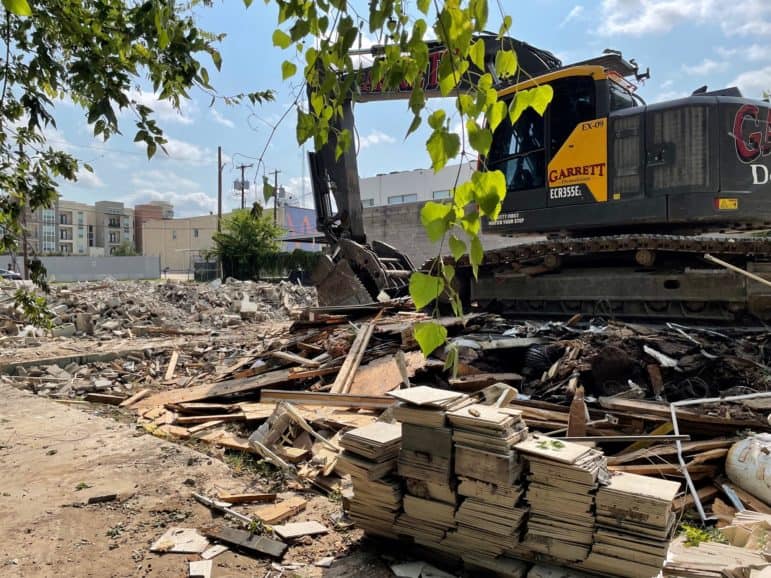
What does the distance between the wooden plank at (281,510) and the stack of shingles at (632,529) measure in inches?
76.2

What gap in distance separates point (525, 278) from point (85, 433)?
5513 mm

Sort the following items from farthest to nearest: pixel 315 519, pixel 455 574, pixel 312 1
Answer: pixel 315 519, pixel 455 574, pixel 312 1

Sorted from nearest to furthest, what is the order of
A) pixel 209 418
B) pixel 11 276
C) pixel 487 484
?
1. pixel 487 484
2. pixel 209 418
3. pixel 11 276

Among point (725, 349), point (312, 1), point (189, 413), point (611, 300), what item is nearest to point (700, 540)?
point (725, 349)

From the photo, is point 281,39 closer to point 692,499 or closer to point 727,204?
A: point 692,499

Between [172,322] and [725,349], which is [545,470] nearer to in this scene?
[725,349]

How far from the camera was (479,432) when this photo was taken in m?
3.03

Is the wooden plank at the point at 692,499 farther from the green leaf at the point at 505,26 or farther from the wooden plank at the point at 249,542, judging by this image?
the green leaf at the point at 505,26

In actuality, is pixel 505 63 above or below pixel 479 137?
above

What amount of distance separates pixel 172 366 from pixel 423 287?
30.3 feet

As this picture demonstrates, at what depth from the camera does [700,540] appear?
3.30m

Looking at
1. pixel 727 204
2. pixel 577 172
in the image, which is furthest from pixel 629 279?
pixel 577 172

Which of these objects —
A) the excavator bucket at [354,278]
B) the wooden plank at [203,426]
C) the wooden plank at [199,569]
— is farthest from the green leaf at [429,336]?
the excavator bucket at [354,278]

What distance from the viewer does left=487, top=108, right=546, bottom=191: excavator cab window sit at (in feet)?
24.1
